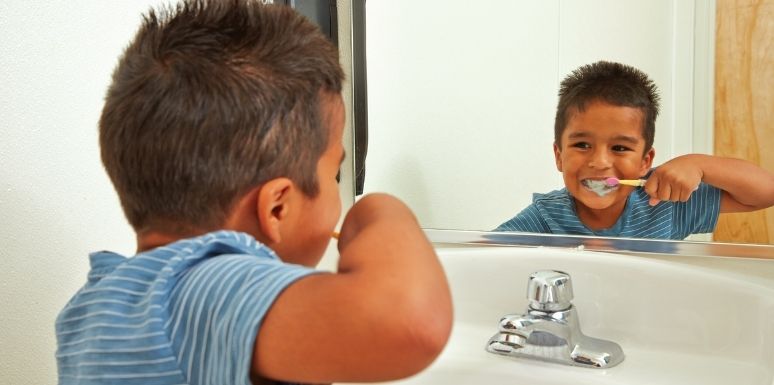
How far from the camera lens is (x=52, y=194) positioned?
59 cm

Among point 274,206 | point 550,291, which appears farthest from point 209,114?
point 550,291

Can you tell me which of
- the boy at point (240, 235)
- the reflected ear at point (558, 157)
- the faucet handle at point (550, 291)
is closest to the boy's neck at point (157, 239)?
the boy at point (240, 235)

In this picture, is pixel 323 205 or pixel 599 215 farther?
pixel 599 215

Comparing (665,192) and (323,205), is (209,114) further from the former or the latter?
(665,192)

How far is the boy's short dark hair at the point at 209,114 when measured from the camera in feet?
1.40

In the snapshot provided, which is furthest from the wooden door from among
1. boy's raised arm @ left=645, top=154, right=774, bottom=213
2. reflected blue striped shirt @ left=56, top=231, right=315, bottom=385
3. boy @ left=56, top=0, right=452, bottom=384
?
reflected blue striped shirt @ left=56, top=231, right=315, bottom=385

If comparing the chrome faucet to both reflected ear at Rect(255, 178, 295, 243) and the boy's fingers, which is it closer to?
the boy's fingers

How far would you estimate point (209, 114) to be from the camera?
Result: 0.43 m

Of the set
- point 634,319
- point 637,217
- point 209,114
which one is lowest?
point 634,319

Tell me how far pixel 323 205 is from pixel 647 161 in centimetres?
41

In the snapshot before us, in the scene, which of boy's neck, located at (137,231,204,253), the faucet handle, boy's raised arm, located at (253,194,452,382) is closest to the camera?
boy's raised arm, located at (253,194,452,382)

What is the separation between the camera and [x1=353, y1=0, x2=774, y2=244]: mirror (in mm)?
→ 748

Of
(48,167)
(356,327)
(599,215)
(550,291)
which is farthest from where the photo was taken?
(599,215)

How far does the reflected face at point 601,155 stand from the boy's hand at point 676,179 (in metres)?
0.02
